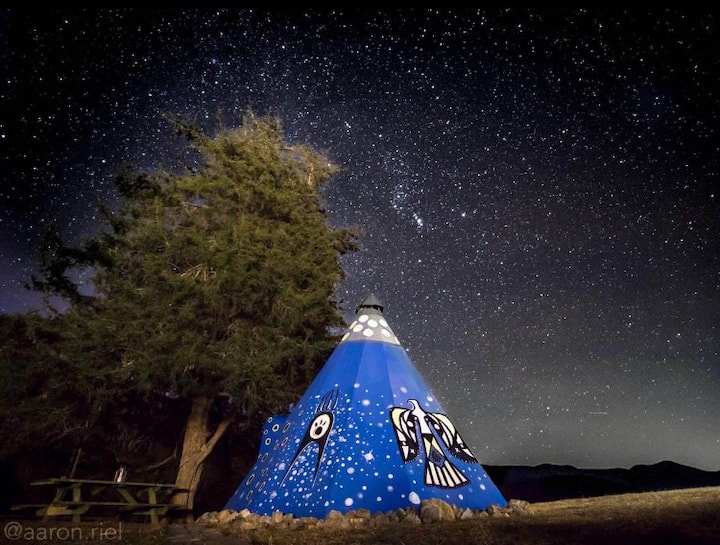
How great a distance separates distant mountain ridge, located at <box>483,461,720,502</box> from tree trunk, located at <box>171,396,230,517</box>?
45.4 m

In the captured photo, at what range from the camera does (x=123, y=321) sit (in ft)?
43.8

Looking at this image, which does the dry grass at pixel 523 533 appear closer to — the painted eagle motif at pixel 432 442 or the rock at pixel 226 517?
the rock at pixel 226 517

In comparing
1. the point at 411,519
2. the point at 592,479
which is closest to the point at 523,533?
the point at 411,519

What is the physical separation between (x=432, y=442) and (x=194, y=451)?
7.65 metres

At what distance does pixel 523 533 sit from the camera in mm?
6109

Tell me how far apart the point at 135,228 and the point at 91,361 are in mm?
4463

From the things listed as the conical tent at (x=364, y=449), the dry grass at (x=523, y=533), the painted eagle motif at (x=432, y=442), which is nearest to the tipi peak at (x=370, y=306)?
the conical tent at (x=364, y=449)

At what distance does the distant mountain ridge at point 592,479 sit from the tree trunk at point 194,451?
45.4 m

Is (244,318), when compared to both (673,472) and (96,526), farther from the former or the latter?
(673,472)

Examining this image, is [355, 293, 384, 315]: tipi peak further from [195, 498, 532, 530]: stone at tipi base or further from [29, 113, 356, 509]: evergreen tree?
[195, 498, 532, 530]: stone at tipi base

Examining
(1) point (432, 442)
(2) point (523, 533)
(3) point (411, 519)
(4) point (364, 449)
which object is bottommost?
(2) point (523, 533)

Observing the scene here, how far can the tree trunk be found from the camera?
1376cm

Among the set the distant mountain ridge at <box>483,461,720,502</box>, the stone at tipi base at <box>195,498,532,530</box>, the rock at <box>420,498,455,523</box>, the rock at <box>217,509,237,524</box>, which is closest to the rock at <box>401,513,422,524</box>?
the stone at tipi base at <box>195,498,532,530</box>

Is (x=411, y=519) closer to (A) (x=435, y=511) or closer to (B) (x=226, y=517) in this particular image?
(A) (x=435, y=511)
